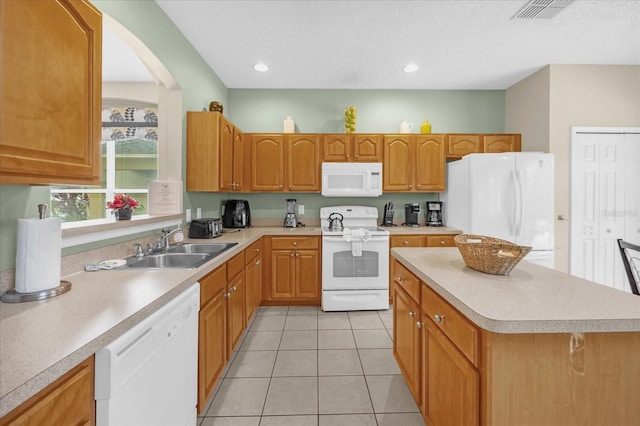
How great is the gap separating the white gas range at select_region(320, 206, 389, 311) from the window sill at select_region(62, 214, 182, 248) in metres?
1.73

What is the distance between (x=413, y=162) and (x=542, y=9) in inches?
71.0

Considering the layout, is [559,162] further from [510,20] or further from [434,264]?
[434,264]

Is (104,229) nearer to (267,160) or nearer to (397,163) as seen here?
(267,160)

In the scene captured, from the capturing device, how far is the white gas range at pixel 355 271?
3244mm

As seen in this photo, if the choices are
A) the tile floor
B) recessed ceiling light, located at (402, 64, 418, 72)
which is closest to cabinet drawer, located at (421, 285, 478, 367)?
the tile floor

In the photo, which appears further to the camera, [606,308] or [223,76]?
[223,76]

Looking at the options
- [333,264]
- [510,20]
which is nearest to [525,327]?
[333,264]

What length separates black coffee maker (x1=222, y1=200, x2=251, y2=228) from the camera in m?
3.54

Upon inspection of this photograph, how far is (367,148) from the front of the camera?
12.0ft

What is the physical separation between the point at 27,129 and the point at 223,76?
3.06 m

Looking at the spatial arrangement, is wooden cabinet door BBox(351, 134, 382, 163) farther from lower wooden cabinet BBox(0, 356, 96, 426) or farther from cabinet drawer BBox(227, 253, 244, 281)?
lower wooden cabinet BBox(0, 356, 96, 426)

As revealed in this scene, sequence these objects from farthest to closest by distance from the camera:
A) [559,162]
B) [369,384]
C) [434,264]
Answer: [559,162]
[369,384]
[434,264]

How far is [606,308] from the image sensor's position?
0.94m

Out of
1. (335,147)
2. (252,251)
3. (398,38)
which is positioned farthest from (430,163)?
(252,251)
